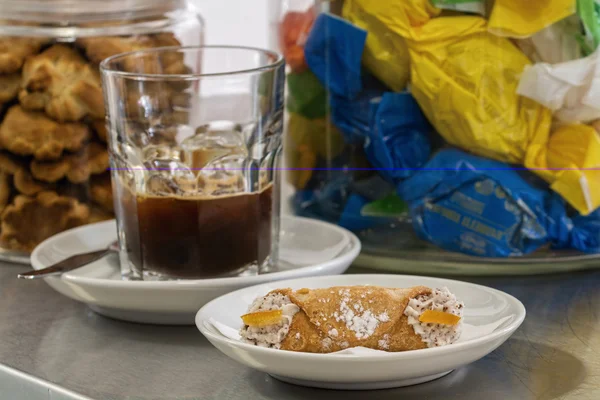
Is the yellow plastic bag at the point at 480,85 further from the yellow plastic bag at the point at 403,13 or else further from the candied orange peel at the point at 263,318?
the candied orange peel at the point at 263,318

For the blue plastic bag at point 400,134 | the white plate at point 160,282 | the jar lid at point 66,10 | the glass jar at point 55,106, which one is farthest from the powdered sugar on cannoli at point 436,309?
the jar lid at point 66,10

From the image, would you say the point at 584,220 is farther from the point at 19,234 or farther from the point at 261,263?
the point at 19,234

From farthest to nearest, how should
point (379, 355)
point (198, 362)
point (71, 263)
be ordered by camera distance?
point (71, 263), point (198, 362), point (379, 355)

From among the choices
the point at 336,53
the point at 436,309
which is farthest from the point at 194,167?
the point at 436,309

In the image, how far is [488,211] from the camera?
30.1 inches

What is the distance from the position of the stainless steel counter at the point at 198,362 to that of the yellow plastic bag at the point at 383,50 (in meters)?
0.20

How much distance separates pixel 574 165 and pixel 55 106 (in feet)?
1.52

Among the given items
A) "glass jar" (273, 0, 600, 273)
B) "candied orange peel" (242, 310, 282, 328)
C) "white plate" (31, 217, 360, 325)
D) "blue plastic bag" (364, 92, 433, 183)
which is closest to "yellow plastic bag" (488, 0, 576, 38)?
"glass jar" (273, 0, 600, 273)

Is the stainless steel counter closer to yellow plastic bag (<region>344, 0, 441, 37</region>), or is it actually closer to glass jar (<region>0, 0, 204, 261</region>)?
glass jar (<region>0, 0, 204, 261</region>)

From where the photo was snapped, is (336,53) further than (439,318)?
Yes

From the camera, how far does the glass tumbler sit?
2.38 ft

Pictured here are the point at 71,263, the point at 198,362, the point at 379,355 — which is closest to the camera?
the point at 379,355

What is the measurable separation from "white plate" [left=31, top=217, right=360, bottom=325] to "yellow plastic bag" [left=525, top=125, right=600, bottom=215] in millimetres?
172

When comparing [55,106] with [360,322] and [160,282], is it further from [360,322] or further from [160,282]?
[360,322]
